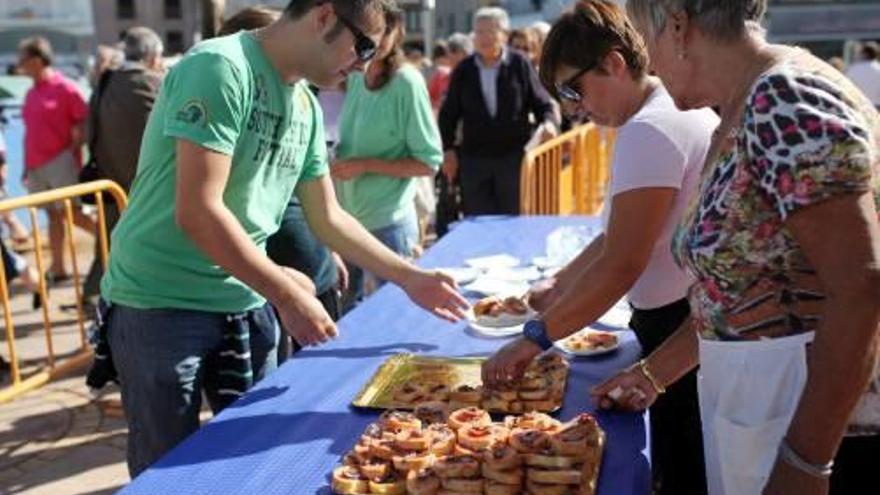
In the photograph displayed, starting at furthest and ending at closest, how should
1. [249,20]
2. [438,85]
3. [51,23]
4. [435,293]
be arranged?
[51,23] < [438,85] < [249,20] < [435,293]

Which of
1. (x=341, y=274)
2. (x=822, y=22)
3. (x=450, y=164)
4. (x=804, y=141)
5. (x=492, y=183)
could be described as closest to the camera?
(x=804, y=141)

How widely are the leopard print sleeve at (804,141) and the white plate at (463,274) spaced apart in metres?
1.91


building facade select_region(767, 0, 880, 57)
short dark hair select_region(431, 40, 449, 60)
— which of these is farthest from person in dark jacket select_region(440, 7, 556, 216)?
building facade select_region(767, 0, 880, 57)

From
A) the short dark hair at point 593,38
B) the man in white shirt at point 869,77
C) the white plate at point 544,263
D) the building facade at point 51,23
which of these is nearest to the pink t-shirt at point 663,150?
the short dark hair at point 593,38

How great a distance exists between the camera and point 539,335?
1944mm

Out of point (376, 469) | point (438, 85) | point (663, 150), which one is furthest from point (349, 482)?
point (438, 85)

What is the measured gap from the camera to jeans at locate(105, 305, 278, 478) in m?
2.05

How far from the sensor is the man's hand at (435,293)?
2428 millimetres

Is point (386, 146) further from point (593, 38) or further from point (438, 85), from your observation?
point (438, 85)

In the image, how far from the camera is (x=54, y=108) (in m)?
6.56

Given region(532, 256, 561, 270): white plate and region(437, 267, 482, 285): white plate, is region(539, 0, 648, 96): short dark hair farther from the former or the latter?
region(532, 256, 561, 270): white plate

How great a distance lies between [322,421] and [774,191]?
3.56 feet

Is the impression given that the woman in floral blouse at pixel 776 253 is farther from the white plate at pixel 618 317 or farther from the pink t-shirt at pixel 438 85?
the pink t-shirt at pixel 438 85

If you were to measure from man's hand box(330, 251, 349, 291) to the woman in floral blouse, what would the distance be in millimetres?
2273
